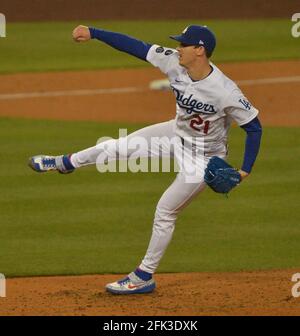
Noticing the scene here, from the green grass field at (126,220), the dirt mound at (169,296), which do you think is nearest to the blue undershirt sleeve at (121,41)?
the dirt mound at (169,296)

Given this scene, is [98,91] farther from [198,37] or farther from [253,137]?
[253,137]

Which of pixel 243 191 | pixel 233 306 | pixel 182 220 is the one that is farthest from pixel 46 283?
pixel 243 191

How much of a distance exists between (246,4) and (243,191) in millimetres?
14561

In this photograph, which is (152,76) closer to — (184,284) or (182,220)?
(182,220)

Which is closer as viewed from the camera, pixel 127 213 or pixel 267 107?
pixel 127 213

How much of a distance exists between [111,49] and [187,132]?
13.4 m

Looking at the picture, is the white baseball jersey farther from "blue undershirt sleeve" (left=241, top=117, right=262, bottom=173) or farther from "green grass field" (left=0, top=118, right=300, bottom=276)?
"green grass field" (left=0, top=118, right=300, bottom=276)

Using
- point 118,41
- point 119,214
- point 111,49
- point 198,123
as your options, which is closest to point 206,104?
point 198,123

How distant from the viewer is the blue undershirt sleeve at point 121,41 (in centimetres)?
750

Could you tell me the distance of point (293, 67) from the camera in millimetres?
18766

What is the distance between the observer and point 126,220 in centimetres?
995

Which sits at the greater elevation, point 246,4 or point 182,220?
point 246,4

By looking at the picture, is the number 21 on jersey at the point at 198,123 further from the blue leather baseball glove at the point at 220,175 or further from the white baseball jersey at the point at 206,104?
A: the blue leather baseball glove at the point at 220,175

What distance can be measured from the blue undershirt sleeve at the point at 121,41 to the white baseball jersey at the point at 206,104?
0.07m
